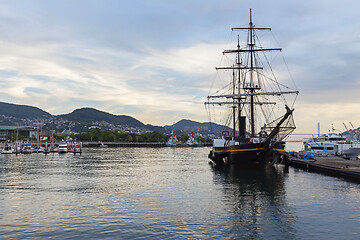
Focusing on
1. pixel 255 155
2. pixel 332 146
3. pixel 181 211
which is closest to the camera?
pixel 181 211

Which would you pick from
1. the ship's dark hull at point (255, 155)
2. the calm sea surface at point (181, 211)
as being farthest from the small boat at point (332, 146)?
the calm sea surface at point (181, 211)

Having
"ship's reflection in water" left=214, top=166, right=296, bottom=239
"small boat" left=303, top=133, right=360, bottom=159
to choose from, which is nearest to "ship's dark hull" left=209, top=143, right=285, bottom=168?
"ship's reflection in water" left=214, top=166, right=296, bottom=239

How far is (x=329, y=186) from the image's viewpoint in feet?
125

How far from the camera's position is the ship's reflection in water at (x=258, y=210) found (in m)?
20.1

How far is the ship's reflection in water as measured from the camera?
20.1m

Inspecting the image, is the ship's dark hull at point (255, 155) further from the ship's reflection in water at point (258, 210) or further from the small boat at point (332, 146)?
the small boat at point (332, 146)

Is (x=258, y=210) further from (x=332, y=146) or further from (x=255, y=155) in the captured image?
(x=332, y=146)

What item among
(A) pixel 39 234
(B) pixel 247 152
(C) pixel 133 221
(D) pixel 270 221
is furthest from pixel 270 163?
(A) pixel 39 234

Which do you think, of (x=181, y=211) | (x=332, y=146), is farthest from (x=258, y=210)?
(x=332, y=146)

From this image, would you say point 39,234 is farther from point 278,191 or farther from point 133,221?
point 278,191

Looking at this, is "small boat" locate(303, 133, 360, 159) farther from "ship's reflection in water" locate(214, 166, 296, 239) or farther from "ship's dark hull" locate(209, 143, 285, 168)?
"ship's reflection in water" locate(214, 166, 296, 239)

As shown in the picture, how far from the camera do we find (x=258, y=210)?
2597cm

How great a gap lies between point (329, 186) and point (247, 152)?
20.8m

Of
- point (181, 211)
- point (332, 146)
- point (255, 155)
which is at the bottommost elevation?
point (181, 211)
